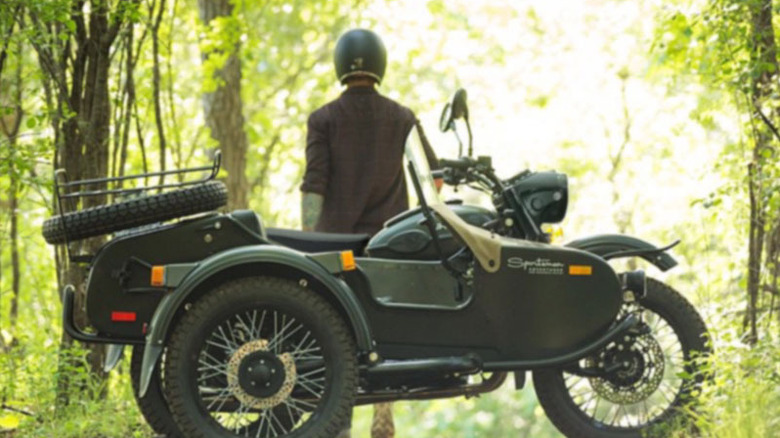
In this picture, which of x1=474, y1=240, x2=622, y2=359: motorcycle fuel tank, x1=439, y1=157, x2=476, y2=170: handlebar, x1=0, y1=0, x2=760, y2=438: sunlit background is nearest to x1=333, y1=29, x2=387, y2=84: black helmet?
x1=439, y1=157, x2=476, y2=170: handlebar

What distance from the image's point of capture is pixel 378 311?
600 cm

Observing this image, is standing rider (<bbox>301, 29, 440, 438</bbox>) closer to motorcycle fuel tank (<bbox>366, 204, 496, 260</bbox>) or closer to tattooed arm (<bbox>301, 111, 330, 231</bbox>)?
tattooed arm (<bbox>301, 111, 330, 231</bbox>)

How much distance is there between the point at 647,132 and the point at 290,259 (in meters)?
15.4

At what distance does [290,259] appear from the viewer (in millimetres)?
5586

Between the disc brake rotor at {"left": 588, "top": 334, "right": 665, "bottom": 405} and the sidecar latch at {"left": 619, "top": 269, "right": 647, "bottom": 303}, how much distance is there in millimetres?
194

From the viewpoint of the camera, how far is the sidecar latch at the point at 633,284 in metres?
6.34

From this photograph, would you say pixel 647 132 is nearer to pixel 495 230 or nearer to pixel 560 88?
pixel 560 88

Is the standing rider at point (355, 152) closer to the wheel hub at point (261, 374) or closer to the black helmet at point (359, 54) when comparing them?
the black helmet at point (359, 54)

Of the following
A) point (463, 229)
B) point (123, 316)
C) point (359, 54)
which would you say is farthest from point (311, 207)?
point (123, 316)

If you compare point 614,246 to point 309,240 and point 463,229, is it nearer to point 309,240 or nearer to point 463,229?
point 463,229

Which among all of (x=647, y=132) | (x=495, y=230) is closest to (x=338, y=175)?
(x=495, y=230)

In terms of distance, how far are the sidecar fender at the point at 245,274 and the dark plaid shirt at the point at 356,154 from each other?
160 centimetres

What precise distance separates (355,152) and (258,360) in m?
2.02

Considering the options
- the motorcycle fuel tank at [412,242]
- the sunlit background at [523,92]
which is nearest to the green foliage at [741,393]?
the motorcycle fuel tank at [412,242]
